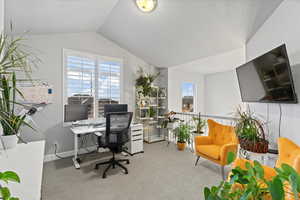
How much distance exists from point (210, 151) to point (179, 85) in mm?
2910

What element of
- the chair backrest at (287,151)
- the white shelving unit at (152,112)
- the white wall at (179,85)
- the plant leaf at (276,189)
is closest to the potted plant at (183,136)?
the white shelving unit at (152,112)

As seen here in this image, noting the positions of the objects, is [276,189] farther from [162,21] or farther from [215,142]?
[162,21]

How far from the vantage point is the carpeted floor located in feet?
6.35

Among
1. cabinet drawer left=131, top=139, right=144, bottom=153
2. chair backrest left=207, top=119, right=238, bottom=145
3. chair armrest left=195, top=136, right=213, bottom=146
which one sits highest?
chair backrest left=207, top=119, right=238, bottom=145

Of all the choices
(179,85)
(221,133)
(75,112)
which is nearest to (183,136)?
(221,133)

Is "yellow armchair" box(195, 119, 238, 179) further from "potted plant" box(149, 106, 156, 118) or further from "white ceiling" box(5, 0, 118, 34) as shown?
"white ceiling" box(5, 0, 118, 34)

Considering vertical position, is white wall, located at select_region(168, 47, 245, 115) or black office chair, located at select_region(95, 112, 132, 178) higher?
white wall, located at select_region(168, 47, 245, 115)

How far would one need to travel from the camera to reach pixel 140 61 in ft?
14.4

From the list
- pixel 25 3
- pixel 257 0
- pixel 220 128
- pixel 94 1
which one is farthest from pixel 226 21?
pixel 25 3

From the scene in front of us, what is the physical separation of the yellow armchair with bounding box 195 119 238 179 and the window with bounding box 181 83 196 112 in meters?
2.30

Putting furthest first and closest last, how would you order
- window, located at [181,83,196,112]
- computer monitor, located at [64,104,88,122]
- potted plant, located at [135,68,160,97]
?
window, located at [181,83,196,112] < potted plant, located at [135,68,160,97] < computer monitor, located at [64,104,88,122]

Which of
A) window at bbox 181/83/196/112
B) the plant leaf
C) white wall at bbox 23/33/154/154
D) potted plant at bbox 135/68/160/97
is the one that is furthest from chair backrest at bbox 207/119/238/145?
white wall at bbox 23/33/154/154

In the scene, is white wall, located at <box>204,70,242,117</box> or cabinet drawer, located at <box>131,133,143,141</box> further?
white wall, located at <box>204,70,242,117</box>

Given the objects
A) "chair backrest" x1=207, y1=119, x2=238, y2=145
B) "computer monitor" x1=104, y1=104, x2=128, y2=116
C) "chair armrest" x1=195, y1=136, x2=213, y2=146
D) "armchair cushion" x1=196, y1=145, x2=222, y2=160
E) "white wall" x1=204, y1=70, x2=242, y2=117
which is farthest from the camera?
"white wall" x1=204, y1=70, x2=242, y2=117
